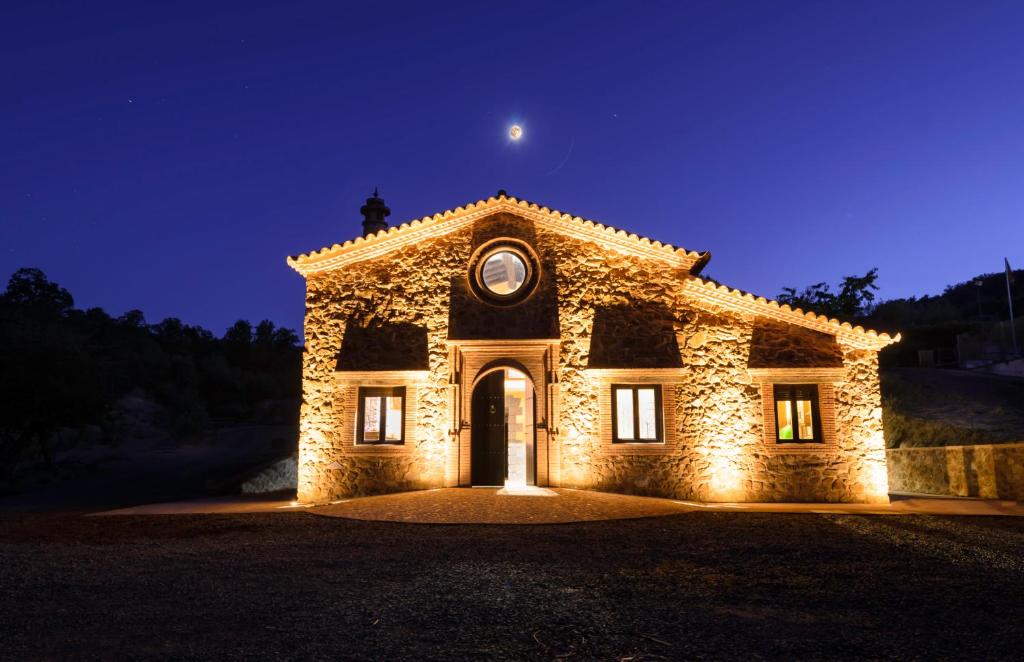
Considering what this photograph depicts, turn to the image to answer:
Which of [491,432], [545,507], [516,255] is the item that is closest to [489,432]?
[491,432]

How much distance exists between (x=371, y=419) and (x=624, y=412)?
5.34 meters

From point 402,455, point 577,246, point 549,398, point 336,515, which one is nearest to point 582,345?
point 549,398

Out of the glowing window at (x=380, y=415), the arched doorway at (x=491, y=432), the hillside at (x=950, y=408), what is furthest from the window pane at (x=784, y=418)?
the hillside at (x=950, y=408)

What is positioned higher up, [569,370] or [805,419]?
[569,370]

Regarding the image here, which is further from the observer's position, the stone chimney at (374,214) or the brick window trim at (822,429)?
the stone chimney at (374,214)

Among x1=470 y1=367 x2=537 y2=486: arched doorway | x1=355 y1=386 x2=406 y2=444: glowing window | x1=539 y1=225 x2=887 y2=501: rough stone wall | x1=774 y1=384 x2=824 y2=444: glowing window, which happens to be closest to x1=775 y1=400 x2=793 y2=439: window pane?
x1=774 y1=384 x2=824 y2=444: glowing window

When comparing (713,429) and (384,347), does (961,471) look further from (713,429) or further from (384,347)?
(384,347)

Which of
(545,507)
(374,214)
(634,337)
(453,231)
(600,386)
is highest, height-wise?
(374,214)

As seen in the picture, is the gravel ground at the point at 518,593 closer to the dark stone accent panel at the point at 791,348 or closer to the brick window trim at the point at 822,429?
the brick window trim at the point at 822,429

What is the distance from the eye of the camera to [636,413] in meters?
12.0

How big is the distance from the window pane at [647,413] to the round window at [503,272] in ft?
11.6

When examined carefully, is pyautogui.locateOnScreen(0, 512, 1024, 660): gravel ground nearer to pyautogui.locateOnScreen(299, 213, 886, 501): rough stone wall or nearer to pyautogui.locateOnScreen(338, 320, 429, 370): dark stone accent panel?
pyautogui.locateOnScreen(299, 213, 886, 501): rough stone wall

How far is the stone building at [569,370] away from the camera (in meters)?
11.6

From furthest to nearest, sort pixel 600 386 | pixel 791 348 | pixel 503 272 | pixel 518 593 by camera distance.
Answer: pixel 503 272
pixel 600 386
pixel 791 348
pixel 518 593
